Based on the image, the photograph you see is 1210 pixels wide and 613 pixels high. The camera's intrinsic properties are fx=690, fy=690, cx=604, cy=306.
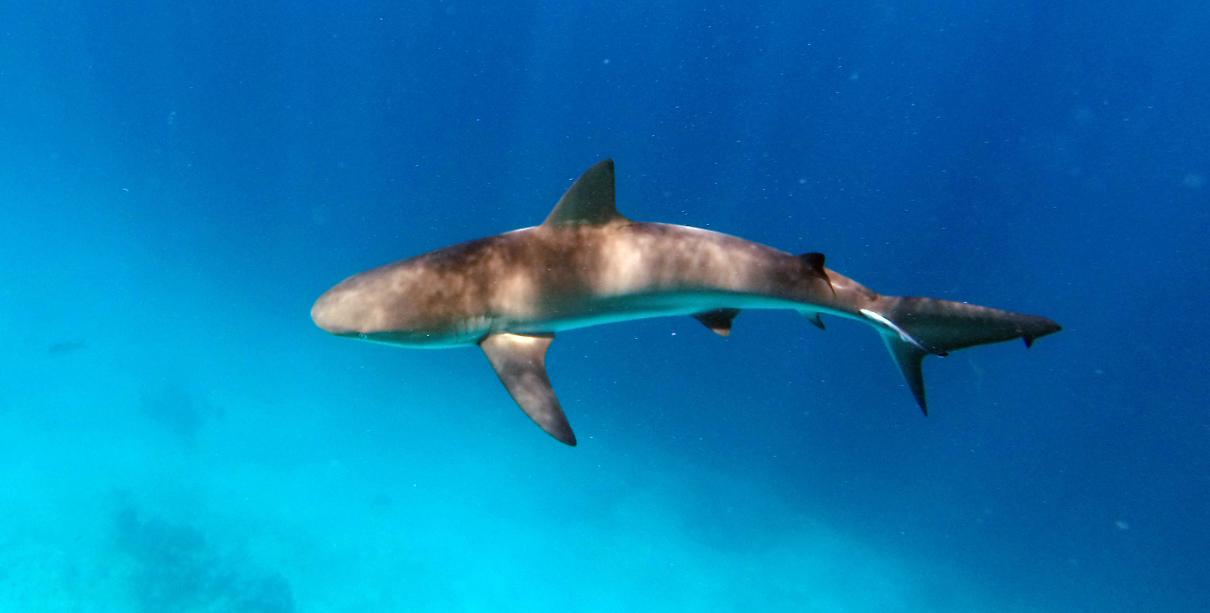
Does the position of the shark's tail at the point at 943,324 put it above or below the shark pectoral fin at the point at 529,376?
below

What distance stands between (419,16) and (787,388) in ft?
59.1

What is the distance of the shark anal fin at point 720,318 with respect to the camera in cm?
456

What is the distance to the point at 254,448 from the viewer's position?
2112 centimetres

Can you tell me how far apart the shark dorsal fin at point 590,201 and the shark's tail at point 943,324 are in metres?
1.78

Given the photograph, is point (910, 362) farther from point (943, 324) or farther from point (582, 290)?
point (582, 290)

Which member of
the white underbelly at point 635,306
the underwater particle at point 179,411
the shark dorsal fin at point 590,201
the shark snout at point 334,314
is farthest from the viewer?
the underwater particle at point 179,411

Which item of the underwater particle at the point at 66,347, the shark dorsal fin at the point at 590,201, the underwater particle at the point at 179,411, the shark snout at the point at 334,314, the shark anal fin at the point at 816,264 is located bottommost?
the shark anal fin at the point at 816,264

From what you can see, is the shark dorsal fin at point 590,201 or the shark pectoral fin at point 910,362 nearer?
the shark dorsal fin at point 590,201

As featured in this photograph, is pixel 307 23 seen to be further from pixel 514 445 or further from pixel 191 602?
pixel 191 602

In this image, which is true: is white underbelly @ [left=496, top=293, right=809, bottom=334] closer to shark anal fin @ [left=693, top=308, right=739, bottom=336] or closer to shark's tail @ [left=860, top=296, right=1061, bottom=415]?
shark anal fin @ [left=693, top=308, right=739, bottom=336]

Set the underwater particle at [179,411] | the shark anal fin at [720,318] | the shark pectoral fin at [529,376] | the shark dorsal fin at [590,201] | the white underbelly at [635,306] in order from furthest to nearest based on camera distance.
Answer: the underwater particle at [179,411] → the shark anal fin at [720,318] → the white underbelly at [635,306] → the shark dorsal fin at [590,201] → the shark pectoral fin at [529,376]

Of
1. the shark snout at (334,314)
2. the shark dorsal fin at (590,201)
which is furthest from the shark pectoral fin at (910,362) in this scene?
the shark snout at (334,314)

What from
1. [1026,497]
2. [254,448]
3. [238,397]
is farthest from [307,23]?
[1026,497]

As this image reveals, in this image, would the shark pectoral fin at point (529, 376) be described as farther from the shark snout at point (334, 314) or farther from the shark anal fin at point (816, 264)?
the shark anal fin at point (816, 264)
